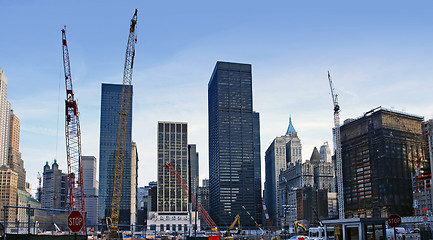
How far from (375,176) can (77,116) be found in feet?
443

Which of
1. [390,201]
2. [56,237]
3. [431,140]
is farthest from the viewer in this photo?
[390,201]

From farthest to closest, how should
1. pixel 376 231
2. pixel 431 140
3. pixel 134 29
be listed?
pixel 431 140 < pixel 134 29 < pixel 376 231

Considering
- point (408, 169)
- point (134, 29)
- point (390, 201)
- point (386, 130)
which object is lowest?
point (390, 201)

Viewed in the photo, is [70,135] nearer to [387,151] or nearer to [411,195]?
[387,151]

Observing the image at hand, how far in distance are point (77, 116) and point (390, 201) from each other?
5268 inches

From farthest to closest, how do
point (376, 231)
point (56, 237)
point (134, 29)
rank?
1. point (134, 29)
2. point (376, 231)
3. point (56, 237)

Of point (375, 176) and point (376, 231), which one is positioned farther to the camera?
point (375, 176)

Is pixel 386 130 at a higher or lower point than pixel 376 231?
higher

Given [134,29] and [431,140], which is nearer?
[134,29]

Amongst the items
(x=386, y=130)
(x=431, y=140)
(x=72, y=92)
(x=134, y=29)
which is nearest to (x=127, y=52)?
(x=134, y=29)

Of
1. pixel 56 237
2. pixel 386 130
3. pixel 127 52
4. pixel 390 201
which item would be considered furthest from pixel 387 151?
pixel 56 237

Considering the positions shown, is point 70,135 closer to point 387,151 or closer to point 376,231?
point 376,231

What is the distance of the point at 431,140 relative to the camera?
12788cm

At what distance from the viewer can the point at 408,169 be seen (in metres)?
199
